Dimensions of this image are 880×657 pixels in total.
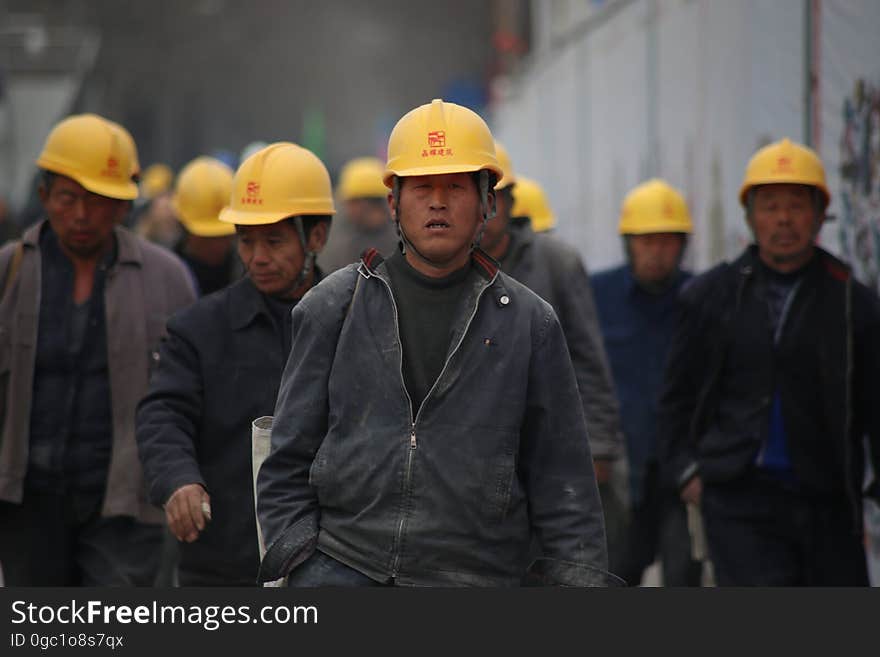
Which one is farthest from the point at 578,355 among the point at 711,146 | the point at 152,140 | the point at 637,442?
the point at 152,140

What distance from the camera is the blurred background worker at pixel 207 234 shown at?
28.2 feet

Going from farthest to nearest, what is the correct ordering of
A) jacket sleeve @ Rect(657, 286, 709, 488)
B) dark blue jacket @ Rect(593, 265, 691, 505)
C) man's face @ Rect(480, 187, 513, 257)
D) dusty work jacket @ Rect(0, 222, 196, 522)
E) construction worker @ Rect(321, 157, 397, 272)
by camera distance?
construction worker @ Rect(321, 157, 397, 272)
dark blue jacket @ Rect(593, 265, 691, 505)
man's face @ Rect(480, 187, 513, 257)
jacket sleeve @ Rect(657, 286, 709, 488)
dusty work jacket @ Rect(0, 222, 196, 522)

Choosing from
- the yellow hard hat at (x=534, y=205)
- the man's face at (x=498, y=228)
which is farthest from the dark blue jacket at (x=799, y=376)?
the yellow hard hat at (x=534, y=205)

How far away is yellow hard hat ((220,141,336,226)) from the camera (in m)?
5.63

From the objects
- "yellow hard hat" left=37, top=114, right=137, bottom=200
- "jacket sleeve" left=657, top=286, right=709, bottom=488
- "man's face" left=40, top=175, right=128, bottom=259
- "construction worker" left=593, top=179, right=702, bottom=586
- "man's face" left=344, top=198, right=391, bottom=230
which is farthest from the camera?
"man's face" left=344, top=198, right=391, bottom=230

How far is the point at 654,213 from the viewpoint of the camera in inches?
367

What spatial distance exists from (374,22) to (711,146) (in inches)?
2067

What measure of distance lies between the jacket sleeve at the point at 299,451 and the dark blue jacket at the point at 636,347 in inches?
165

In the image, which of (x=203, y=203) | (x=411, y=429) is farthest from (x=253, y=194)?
(x=203, y=203)

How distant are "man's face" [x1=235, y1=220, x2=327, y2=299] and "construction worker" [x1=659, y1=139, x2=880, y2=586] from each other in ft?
6.14

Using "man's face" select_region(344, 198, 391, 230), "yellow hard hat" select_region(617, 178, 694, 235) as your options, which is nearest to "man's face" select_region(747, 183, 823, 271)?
"yellow hard hat" select_region(617, 178, 694, 235)

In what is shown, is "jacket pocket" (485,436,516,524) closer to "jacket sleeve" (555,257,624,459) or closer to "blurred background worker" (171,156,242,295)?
"jacket sleeve" (555,257,624,459)

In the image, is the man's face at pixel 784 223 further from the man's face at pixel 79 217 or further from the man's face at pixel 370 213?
the man's face at pixel 370 213

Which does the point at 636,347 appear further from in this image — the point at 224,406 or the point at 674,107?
the point at 674,107
